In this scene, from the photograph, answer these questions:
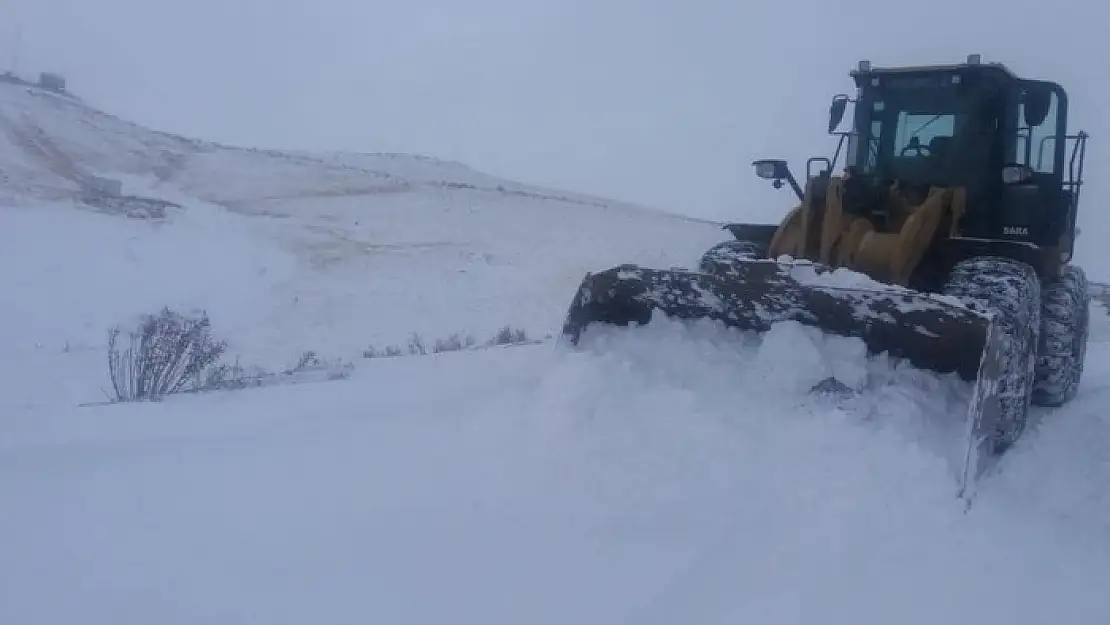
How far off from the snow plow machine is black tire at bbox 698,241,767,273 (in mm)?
19

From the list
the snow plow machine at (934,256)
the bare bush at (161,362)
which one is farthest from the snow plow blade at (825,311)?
the bare bush at (161,362)

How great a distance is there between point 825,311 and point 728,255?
61.6 inches

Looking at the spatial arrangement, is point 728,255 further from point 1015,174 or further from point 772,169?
point 1015,174

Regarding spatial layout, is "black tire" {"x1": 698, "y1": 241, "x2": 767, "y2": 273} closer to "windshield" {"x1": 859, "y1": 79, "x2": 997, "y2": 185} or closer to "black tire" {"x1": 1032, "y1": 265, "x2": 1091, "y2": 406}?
"windshield" {"x1": 859, "y1": 79, "x2": 997, "y2": 185}

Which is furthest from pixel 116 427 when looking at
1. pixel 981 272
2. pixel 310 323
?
pixel 310 323

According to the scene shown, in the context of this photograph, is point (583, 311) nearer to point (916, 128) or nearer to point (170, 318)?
point (916, 128)

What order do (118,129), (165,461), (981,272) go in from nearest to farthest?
(165,461) → (981,272) → (118,129)

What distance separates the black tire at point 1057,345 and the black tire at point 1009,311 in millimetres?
594

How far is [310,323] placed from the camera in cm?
1377

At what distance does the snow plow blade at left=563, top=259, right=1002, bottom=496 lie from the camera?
426 centimetres

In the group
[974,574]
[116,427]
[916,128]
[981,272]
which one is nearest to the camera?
[974,574]

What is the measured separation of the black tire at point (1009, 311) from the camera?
4.60 metres

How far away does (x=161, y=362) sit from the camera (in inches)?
265

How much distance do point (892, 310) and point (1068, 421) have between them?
2231mm
